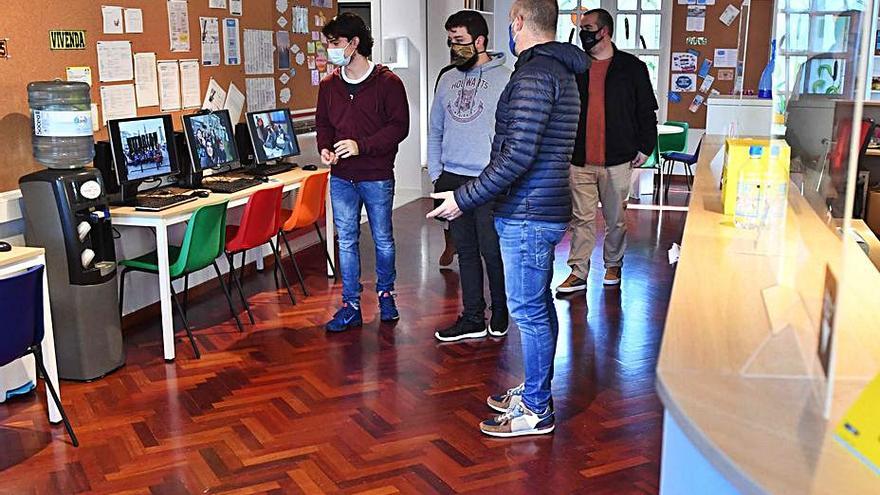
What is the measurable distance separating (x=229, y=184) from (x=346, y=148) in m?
1.09

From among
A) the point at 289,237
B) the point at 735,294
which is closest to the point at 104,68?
the point at 289,237

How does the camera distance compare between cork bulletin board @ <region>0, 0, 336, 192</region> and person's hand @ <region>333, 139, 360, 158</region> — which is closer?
cork bulletin board @ <region>0, 0, 336, 192</region>

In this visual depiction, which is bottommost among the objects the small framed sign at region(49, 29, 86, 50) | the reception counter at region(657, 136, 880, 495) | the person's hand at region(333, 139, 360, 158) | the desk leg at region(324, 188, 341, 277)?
the desk leg at region(324, 188, 341, 277)

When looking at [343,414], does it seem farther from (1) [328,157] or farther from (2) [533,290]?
(1) [328,157]

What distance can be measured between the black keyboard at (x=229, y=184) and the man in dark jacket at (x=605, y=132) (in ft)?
6.33

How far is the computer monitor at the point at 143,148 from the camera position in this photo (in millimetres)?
4480

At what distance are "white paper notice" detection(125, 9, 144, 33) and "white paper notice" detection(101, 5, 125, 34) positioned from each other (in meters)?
0.06

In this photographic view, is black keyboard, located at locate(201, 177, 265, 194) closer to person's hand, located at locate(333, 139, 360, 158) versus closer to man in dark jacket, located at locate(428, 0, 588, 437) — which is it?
person's hand, located at locate(333, 139, 360, 158)

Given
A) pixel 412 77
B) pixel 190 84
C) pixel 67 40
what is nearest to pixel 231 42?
pixel 190 84

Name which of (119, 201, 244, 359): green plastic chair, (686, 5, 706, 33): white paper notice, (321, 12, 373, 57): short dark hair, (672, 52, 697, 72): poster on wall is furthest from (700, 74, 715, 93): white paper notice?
(119, 201, 244, 359): green plastic chair

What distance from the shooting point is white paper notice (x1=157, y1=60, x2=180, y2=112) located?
5.12 meters

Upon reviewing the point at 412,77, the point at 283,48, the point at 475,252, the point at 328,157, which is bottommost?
the point at 475,252

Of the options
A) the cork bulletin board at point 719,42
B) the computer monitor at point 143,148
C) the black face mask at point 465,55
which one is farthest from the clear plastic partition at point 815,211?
the cork bulletin board at point 719,42

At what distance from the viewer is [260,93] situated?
614 cm
